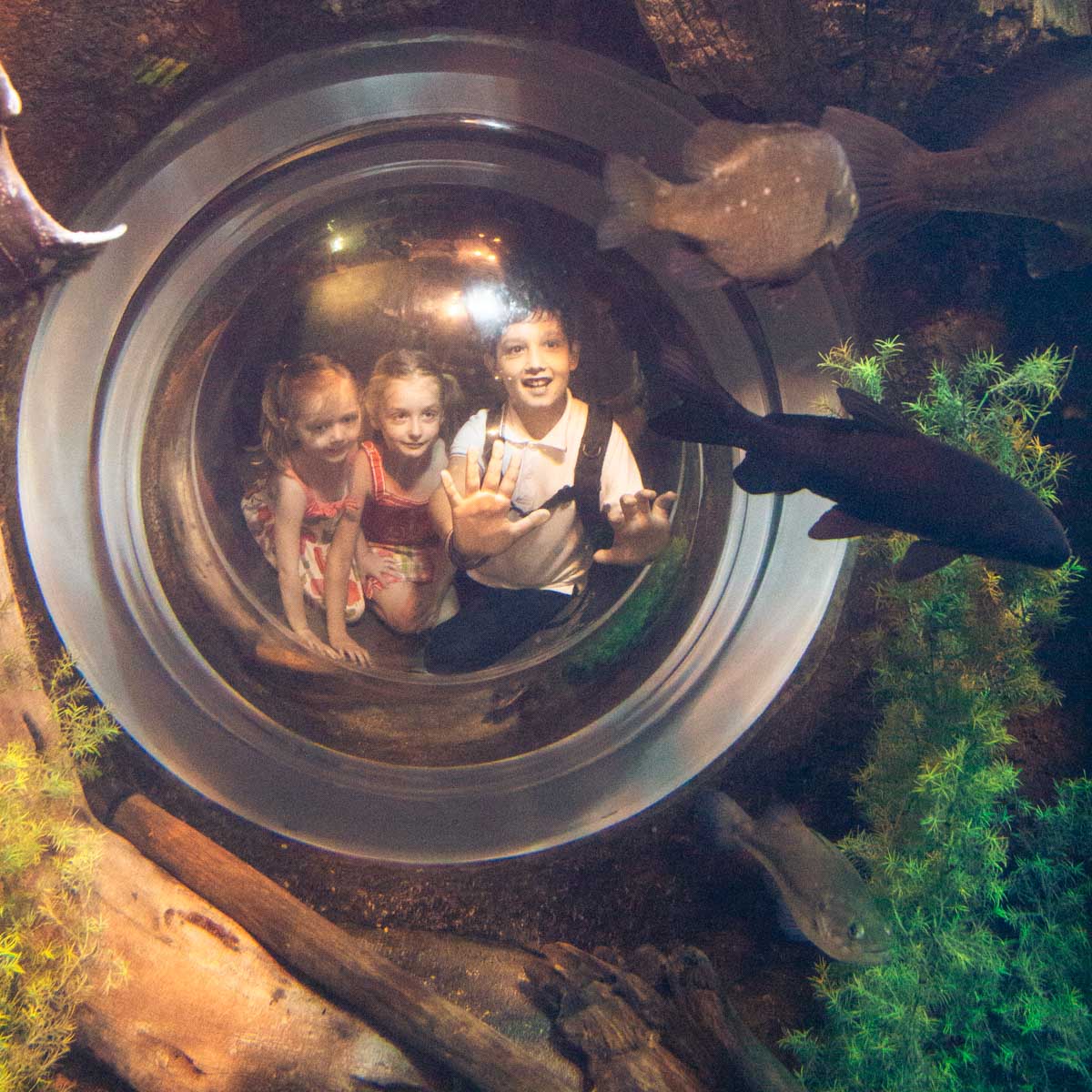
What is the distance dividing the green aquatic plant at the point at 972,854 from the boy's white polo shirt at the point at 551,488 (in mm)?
569

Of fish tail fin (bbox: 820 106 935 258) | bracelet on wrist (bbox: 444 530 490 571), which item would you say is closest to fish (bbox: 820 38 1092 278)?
fish tail fin (bbox: 820 106 935 258)

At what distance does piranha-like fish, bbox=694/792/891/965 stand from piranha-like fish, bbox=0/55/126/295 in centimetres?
194

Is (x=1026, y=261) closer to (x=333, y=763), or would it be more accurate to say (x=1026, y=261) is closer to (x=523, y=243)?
(x=523, y=243)

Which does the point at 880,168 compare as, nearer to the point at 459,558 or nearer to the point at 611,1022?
the point at 459,558

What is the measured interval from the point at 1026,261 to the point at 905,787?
1.27m

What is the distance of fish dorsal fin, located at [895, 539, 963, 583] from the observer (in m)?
1.48

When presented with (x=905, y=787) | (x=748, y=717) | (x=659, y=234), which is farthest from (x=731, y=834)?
(x=659, y=234)

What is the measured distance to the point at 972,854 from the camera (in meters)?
1.75

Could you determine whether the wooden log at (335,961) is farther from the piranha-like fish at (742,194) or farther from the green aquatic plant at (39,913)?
the piranha-like fish at (742,194)

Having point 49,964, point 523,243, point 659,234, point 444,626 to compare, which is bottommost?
point 49,964

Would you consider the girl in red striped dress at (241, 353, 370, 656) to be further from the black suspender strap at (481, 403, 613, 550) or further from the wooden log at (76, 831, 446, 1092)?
the wooden log at (76, 831, 446, 1092)

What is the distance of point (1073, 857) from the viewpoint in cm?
183

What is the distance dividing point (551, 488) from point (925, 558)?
0.80 meters

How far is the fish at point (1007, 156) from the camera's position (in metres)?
1.44
